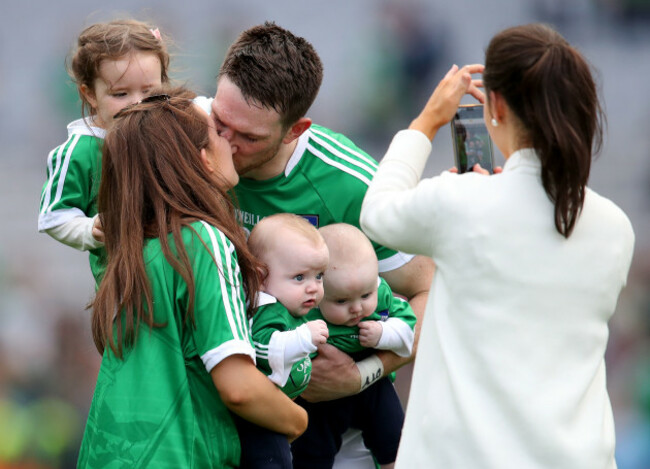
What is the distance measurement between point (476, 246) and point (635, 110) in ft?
10.2

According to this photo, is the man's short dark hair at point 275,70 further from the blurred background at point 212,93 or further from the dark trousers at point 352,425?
the blurred background at point 212,93

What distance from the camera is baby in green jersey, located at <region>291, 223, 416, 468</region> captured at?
2621mm

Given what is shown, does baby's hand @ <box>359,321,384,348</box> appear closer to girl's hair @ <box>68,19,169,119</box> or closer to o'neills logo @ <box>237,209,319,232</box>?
o'neills logo @ <box>237,209,319,232</box>

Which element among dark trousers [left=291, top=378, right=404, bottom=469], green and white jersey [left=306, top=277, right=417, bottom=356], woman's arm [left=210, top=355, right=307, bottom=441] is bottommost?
dark trousers [left=291, top=378, right=404, bottom=469]

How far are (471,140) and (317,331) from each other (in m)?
0.58

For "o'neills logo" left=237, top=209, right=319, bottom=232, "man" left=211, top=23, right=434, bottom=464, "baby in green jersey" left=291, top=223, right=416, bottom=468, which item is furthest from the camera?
"o'neills logo" left=237, top=209, right=319, bottom=232

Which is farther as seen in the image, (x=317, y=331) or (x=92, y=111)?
(x=92, y=111)

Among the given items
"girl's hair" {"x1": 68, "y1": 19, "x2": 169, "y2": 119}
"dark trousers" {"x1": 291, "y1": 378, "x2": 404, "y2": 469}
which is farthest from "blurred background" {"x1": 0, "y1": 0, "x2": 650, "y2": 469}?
"dark trousers" {"x1": 291, "y1": 378, "x2": 404, "y2": 469}

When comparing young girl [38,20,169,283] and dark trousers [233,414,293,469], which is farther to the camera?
young girl [38,20,169,283]

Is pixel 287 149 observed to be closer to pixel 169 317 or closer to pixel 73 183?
pixel 73 183

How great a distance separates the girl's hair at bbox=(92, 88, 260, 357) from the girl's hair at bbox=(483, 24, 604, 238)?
71 cm

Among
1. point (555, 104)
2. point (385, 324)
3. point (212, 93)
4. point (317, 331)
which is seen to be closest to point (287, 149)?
point (385, 324)

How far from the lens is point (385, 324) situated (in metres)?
2.72

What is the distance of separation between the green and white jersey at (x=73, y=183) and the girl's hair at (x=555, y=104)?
147 cm
